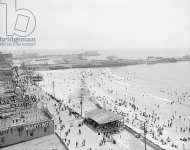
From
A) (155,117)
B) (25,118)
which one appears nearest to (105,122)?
(25,118)

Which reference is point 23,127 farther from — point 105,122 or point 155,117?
point 155,117

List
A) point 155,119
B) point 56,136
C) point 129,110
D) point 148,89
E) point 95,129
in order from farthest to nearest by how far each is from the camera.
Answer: point 148,89
point 129,110
point 155,119
point 95,129
point 56,136

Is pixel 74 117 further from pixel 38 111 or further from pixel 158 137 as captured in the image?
pixel 158 137

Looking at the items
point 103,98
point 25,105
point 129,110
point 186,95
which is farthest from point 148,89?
point 25,105

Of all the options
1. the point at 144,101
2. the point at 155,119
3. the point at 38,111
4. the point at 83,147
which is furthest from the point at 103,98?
the point at 83,147

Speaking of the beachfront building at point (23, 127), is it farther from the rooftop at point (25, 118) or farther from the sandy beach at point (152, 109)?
the sandy beach at point (152, 109)

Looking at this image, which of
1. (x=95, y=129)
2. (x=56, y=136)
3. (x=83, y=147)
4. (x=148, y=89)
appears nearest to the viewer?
(x=83, y=147)

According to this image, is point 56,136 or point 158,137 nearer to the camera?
point 56,136

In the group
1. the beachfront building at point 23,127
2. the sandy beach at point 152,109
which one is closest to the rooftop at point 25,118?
the beachfront building at point 23,127

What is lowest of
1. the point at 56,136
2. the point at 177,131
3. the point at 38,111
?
the point at 177,131

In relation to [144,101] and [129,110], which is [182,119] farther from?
[144,101]

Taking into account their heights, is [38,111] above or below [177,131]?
above
